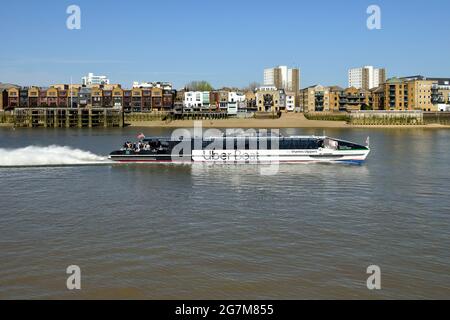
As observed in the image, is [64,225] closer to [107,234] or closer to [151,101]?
[107,234]

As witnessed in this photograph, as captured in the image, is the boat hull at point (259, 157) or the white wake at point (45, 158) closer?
the white wake at point (45, 158)

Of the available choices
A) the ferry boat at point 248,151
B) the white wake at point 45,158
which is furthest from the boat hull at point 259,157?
the white wake at point 45,158

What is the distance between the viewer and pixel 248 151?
159 ft

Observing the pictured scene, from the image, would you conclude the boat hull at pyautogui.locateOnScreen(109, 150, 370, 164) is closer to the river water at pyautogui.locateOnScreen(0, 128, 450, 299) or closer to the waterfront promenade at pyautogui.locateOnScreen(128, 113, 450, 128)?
the river water at pyautogui.locateOnScreen(0, 128, 450, 299)

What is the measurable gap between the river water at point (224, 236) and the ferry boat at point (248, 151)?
30.8 feet

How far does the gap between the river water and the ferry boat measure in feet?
30.8

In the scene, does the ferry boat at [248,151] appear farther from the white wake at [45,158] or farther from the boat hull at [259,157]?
the white wake at [45,158]

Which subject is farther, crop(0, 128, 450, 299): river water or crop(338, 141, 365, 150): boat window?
crop(338, 141, 365, 150): boat window

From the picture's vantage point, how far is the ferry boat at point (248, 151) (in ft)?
157

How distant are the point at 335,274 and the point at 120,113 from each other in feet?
465

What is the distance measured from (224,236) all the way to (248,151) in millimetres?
27681

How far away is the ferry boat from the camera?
47.9m

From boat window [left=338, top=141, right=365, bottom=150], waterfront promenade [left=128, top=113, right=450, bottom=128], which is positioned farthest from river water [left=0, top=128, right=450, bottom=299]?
waterfront promenade [left=128, top=113, right=450, bottom=128]

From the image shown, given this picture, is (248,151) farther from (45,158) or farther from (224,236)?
(224,236)
